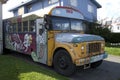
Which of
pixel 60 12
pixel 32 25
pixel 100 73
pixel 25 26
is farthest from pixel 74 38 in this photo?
pixel 25 26

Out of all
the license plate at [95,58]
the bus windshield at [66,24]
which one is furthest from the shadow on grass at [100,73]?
the bus windshield at [66,24]

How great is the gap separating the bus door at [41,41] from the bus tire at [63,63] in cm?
84

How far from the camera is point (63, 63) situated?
8203 mm

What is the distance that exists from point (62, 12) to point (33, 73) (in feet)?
10.5

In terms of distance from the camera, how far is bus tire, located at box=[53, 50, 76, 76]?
7839 mm

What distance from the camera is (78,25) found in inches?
393

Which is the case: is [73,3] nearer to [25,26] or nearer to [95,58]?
[25,26]

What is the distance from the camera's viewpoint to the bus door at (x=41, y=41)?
9.06m

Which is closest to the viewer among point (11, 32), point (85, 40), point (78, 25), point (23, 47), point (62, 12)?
point (85, 40)

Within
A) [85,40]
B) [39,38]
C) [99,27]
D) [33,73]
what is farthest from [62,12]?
[99,27]

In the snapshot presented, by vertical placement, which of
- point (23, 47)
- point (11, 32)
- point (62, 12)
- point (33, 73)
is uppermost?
point (62, 12)

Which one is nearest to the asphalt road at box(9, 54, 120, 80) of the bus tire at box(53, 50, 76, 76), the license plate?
the bus tire at box(53, 50, 76, 76)

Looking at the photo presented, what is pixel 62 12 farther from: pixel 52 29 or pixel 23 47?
pixel 23 47

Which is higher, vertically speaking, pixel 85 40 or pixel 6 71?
pixel 85 40
